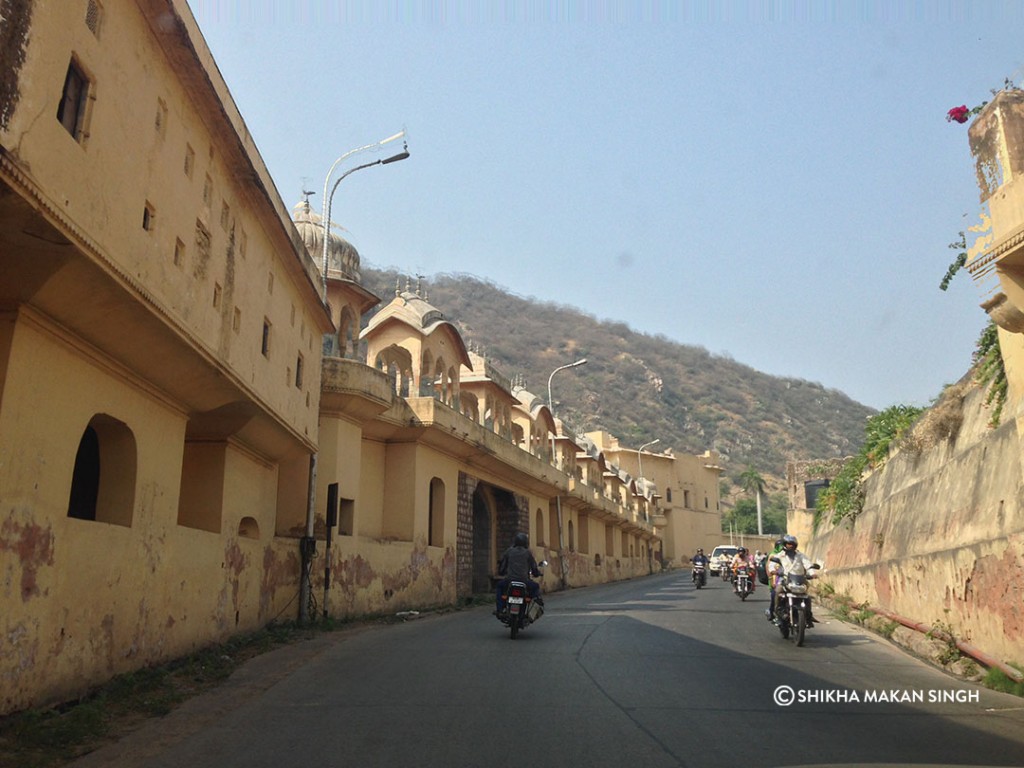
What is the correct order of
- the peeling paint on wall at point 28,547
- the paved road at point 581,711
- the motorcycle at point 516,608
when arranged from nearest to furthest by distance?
the paved road at point 581,711 → the peeling paint on wall at point 28,547 → the motorcycle at point 516,608

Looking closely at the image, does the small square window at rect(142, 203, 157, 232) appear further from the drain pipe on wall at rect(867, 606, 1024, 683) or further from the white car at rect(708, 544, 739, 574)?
the white car at rect(708, 544, 739, 574)

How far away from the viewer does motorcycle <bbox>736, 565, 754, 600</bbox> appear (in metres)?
22.9

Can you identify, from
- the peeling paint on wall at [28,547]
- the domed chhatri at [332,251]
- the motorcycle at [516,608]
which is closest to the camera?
the peeling paint on wall at [28,547]

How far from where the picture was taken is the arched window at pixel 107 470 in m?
9.12

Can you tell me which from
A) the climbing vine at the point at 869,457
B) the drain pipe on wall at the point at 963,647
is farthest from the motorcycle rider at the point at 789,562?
the climbing vine at the point at 869,457

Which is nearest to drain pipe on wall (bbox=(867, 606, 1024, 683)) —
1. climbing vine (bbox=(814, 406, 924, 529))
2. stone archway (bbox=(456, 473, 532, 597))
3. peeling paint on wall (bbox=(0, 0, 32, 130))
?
climbing vine (bbox=(814, 406, 924, 529))

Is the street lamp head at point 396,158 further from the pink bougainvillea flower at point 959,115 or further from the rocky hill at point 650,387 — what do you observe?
the rocky hill at point 650,387

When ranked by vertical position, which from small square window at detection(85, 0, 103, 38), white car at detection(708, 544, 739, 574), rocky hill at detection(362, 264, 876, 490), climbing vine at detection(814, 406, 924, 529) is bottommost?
white car at detection(708, 544, 739, 574)

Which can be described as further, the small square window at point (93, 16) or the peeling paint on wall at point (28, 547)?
the small square window at point (93, 16)

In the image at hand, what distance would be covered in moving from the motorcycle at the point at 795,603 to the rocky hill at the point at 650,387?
100263mm

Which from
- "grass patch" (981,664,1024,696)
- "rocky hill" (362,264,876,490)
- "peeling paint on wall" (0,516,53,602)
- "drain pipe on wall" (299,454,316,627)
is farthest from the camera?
"rocky hill" (362,264,876,490)

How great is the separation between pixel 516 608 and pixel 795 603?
403cm

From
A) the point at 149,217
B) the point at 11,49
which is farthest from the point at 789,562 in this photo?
the point at 11,49

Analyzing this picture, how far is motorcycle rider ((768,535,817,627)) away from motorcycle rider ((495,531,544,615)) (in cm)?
362
